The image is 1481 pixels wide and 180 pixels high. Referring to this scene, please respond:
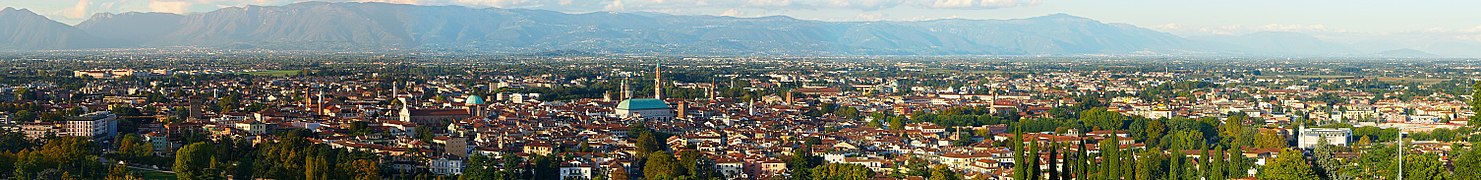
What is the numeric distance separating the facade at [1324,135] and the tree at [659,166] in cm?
1168

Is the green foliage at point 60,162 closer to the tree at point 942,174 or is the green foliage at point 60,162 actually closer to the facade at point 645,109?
the tree at point 942,174

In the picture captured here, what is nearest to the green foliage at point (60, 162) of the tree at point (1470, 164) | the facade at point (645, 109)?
the tree at point (1470, 164)

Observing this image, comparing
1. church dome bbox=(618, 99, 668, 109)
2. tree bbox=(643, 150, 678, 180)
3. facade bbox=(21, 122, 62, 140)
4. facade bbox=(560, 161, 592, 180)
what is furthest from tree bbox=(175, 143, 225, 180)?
church dome bbox=(618, 99, 668, 109)

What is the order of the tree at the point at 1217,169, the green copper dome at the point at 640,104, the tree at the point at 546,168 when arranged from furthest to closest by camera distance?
1. the green copper dome at the point at 640,104
2. the tree at the point at 546,168
3. the tree at the point at 1217,169

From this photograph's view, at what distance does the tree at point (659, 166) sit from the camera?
24.7 m

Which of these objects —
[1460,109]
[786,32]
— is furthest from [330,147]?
[786,32]

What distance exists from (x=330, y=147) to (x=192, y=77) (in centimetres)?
4040

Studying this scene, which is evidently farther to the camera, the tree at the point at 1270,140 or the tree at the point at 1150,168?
the tree at the point at 1270,140

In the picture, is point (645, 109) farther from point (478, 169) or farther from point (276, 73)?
point (276, 73)

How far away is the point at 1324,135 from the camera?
32.9 m

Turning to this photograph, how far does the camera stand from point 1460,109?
4366cm

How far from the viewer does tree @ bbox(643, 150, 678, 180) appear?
81.1ft

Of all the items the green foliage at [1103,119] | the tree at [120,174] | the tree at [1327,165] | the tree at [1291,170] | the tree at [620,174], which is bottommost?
the green foliage at [1103,119]

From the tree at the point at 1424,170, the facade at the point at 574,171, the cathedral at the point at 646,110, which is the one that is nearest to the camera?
the tree at the point at 1424,170
